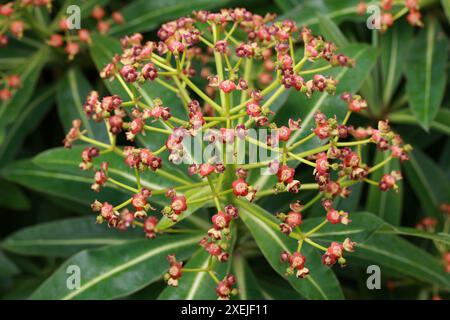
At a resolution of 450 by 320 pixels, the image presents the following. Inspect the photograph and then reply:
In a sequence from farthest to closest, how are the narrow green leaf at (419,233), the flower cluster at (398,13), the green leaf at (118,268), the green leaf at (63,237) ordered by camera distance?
1. the green leaf at (63,237)
2. the flower cluster at (398,13)
3. the green leaf at (118,268)
4. the narrow green leaf at (419,233)

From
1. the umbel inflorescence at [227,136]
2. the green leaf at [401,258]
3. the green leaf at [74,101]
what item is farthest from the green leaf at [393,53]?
the green leaf at [74,101]

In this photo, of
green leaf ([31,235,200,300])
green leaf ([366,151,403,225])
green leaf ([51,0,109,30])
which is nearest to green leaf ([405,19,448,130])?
green leaf ([366,151,403,225])

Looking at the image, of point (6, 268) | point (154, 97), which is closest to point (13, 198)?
point (6, 268)

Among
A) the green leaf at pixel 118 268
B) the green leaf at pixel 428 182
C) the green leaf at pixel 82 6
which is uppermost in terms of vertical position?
the green leaf at pixel 82 6

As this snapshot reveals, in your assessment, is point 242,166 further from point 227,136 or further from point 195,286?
point 195,286

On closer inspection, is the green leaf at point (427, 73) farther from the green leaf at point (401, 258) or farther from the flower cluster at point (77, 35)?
the flower cluster at point (77, 35)

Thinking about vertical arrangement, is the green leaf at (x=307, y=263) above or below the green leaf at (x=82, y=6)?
below
